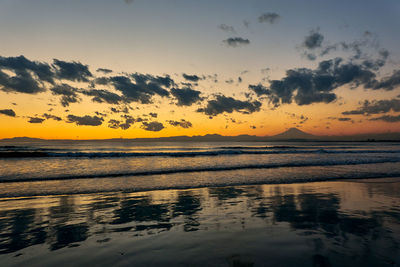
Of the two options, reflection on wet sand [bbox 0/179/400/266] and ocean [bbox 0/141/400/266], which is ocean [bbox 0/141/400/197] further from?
reflection on wet sand [bbox 0/179/400/266]

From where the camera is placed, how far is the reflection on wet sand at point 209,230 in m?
4.97

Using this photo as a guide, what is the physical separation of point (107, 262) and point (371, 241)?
246 inches

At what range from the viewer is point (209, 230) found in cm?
672

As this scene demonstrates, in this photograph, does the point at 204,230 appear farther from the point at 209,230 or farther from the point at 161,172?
the point at 161,172

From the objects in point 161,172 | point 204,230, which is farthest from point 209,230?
point 161,172

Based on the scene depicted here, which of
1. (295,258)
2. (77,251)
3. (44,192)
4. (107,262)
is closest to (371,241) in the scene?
(295,258)

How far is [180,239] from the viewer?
604 centimetres

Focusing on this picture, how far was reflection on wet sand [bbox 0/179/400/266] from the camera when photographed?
196 inches

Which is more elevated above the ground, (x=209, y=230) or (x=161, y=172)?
(x=209, y=230)

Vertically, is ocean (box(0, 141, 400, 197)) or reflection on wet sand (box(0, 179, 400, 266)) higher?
reflection on wet sand (box(0, 179, 400, 266))

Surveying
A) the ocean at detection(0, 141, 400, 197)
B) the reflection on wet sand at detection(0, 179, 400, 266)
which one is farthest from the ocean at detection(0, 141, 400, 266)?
the ocean at detection(0, 141, 400, 197)

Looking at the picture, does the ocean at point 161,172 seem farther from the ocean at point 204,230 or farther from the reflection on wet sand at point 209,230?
the reflection on wet sand at point 209,230

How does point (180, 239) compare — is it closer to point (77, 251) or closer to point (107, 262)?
point (107, 262)

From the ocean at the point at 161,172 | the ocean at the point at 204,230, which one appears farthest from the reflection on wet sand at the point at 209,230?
the ocean at the point at 161,172
